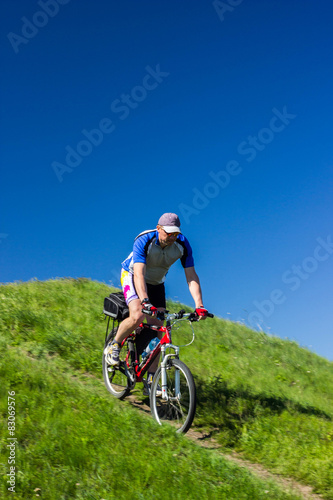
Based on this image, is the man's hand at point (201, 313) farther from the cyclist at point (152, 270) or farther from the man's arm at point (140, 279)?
the man's arm at point (140, 279)

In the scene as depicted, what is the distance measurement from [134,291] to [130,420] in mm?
1966

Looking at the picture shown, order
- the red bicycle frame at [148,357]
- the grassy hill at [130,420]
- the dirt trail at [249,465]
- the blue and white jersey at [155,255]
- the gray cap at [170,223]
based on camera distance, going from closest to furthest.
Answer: the grassy hill at [130,420] < the dirt trail at [249,465] < the red bicycle frame at [148,357] < the gray cap at [170,223] < the blue and white jersey at [155,255]

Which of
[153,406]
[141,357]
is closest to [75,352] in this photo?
[141,357]

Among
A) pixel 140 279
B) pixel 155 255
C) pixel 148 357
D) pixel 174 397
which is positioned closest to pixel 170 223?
pixel 155 255

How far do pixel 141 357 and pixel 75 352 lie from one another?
1.91 metres

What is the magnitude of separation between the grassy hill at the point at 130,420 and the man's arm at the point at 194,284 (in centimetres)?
187

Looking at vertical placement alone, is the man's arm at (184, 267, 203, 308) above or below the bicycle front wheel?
above

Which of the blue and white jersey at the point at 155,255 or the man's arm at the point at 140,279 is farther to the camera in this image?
the blue and white jersey at the point at 155,255

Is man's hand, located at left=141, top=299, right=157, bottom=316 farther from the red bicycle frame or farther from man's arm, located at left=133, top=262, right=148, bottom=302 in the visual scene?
the red bicycle frame

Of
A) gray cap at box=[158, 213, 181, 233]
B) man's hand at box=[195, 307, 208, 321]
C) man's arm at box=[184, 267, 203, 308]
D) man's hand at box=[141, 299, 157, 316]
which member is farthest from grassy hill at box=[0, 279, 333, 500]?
gray cap at box=[158, 213, 181, 233]

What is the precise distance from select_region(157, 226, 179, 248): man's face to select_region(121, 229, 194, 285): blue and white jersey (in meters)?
0.14

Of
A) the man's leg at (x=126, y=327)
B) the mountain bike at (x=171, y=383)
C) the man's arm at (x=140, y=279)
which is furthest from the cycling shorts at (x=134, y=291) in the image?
the mountain bike at (x=171, y=383)

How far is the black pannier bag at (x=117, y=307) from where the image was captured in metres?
7.41

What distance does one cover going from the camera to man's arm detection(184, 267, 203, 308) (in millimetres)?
6897
